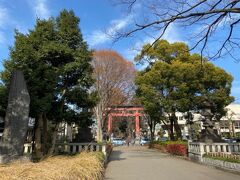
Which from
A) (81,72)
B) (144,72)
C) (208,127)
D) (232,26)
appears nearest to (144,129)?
(144,72)

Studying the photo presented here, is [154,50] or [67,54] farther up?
[154,50]

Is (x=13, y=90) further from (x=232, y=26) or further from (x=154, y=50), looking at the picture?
(x=154, y=50)

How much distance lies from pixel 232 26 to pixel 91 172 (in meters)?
5.54

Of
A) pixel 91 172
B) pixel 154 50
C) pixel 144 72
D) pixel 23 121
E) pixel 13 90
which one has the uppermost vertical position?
pixel 154 50

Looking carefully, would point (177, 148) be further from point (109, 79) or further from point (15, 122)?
point (15, 122)

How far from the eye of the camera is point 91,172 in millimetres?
7531

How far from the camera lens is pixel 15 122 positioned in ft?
25.7

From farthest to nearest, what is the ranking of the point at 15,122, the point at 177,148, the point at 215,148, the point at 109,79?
the point at 109,79
the point at 177,148
the point at 215,148
the point at 15,122

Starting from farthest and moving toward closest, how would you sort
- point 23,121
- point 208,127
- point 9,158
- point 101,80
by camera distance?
point 101,80
point 208,127
point 23,121
point 9,158

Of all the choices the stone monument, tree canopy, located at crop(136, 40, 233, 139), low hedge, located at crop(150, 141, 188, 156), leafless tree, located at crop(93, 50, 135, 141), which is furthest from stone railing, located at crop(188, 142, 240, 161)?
leafless tree, located at crop(93, 50, 135, 141)

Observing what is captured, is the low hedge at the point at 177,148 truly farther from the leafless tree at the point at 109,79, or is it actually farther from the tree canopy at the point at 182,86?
the leafless tree at the point at 109,79

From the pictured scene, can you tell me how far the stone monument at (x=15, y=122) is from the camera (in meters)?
7.50

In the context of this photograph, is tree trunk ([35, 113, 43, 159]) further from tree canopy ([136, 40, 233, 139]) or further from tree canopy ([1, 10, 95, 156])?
tree canopy ([136, 40, 233, 139])

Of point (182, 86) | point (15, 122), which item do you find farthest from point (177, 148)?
point (15, 122)
